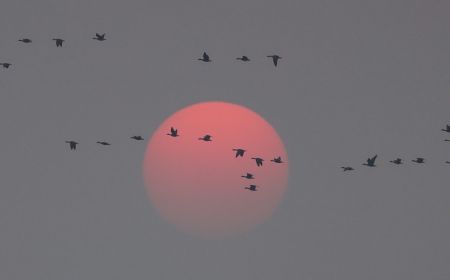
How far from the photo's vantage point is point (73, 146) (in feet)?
531

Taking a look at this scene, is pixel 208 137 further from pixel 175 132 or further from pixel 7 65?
pixel 7 65

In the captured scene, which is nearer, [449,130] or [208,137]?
[449,130]

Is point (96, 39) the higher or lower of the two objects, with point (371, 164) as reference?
higher

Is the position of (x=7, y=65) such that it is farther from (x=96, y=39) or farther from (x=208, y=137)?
(x=208, y=137)

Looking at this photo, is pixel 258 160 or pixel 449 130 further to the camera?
pixel 258 160

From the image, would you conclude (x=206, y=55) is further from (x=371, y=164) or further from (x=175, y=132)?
(x=371, y=164)

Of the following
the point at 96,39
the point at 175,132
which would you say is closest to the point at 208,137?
the point at 175,132

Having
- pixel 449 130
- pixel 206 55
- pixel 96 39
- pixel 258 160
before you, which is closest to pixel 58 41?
pixel 96 39

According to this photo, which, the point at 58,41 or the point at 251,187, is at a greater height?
the point at 58,41

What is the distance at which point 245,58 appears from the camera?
158 meters

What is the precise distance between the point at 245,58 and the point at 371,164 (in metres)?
15.0

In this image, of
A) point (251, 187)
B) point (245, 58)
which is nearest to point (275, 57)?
point (245, 58)

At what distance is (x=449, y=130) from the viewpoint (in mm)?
153500

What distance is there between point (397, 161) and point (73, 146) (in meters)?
30.0
